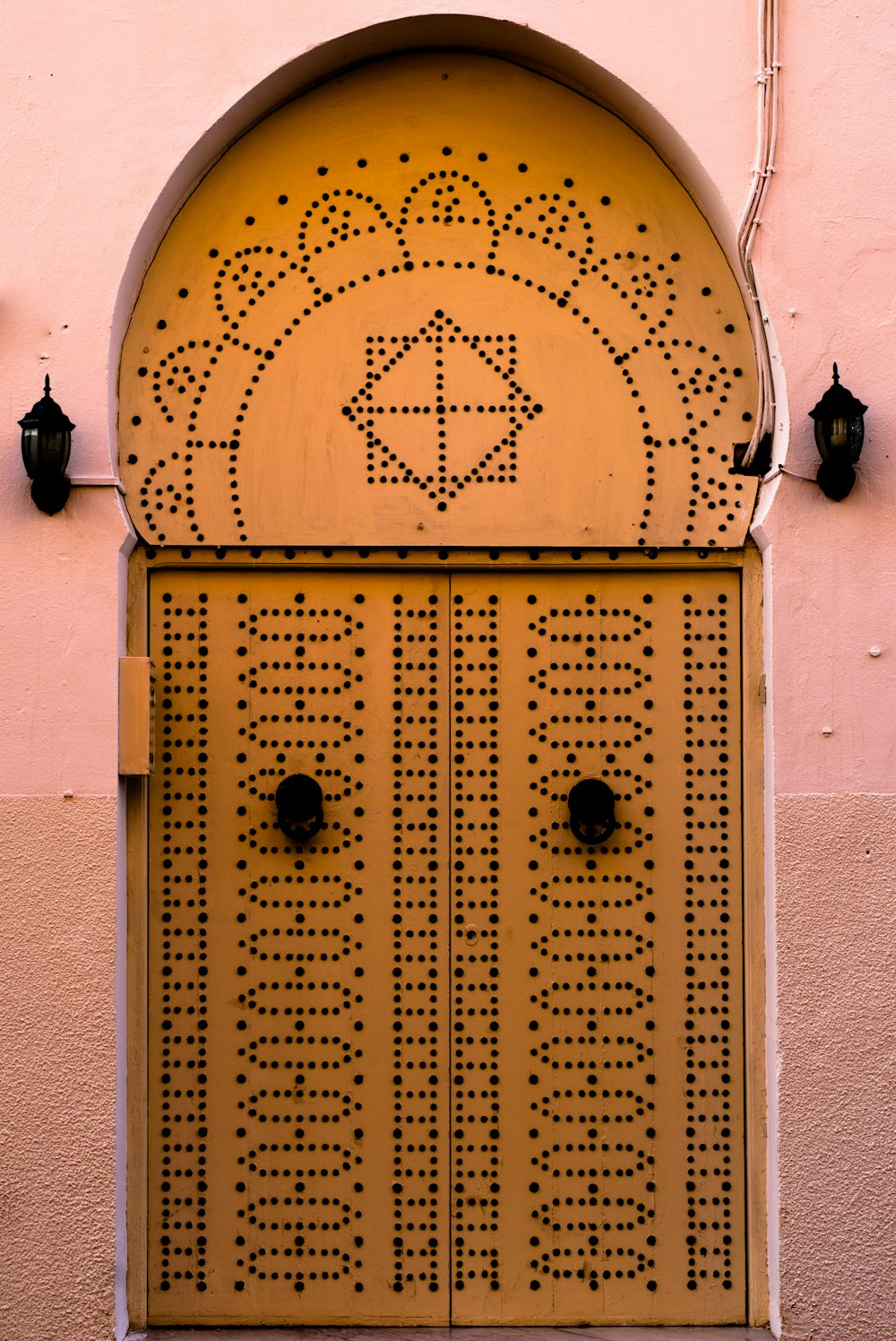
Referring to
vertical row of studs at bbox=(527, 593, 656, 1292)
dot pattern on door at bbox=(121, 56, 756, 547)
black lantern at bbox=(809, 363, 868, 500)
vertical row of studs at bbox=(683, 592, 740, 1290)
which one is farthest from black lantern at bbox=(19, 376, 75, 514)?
black lantern at bbox=(809, 363, 868, 500)

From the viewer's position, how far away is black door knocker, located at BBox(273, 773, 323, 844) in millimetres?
4531

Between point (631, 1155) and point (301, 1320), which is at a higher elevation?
point (631, 1155)

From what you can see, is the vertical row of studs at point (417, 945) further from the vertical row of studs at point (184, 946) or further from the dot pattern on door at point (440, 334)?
the vertical row of studs at point (184, 946)

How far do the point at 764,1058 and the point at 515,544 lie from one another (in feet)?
7.28

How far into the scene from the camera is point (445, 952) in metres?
4.63

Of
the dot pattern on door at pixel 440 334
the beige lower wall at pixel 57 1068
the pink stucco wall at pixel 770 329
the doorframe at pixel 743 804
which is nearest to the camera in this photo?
the beige lower wall at pixel 57 1068

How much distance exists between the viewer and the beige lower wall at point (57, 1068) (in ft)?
14.0

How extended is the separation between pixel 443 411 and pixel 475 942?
2114mm

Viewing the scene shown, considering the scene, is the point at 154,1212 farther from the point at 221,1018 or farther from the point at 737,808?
the point at 737,808

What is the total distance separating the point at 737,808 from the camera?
468cm

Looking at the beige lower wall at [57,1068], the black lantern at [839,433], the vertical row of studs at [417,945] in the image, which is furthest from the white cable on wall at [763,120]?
the beige lower wall at [57,1068]

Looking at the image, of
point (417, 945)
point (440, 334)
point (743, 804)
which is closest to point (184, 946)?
point (417, 945)

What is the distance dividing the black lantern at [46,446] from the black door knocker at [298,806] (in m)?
1.40

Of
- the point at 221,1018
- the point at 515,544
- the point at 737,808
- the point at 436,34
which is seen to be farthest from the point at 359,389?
the point at 221,1018
